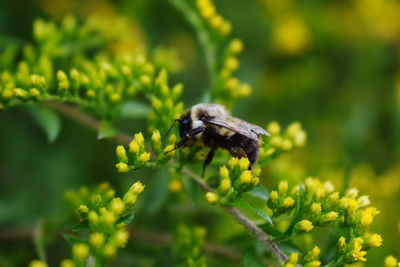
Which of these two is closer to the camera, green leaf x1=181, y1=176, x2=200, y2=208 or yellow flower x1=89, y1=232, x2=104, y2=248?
yellow flower x1=89, y1=232, x2=104, y2=248

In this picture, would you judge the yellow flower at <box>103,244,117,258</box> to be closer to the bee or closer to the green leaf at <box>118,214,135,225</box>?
the green leaf at <box>118,214,135,225</box>

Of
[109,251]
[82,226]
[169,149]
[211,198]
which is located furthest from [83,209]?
[211,198]

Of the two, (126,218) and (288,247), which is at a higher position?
(288,247)

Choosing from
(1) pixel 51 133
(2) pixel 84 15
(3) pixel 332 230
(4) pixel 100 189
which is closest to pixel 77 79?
(1) pixel 51 133

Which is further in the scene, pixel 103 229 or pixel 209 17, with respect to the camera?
pixel 209 17

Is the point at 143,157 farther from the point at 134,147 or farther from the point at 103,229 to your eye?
the point at 103,229

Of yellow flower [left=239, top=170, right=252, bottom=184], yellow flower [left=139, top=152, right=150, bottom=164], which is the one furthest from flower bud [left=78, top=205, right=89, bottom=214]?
yellow flower [left=239, top=170, right=252, bottom=184]
